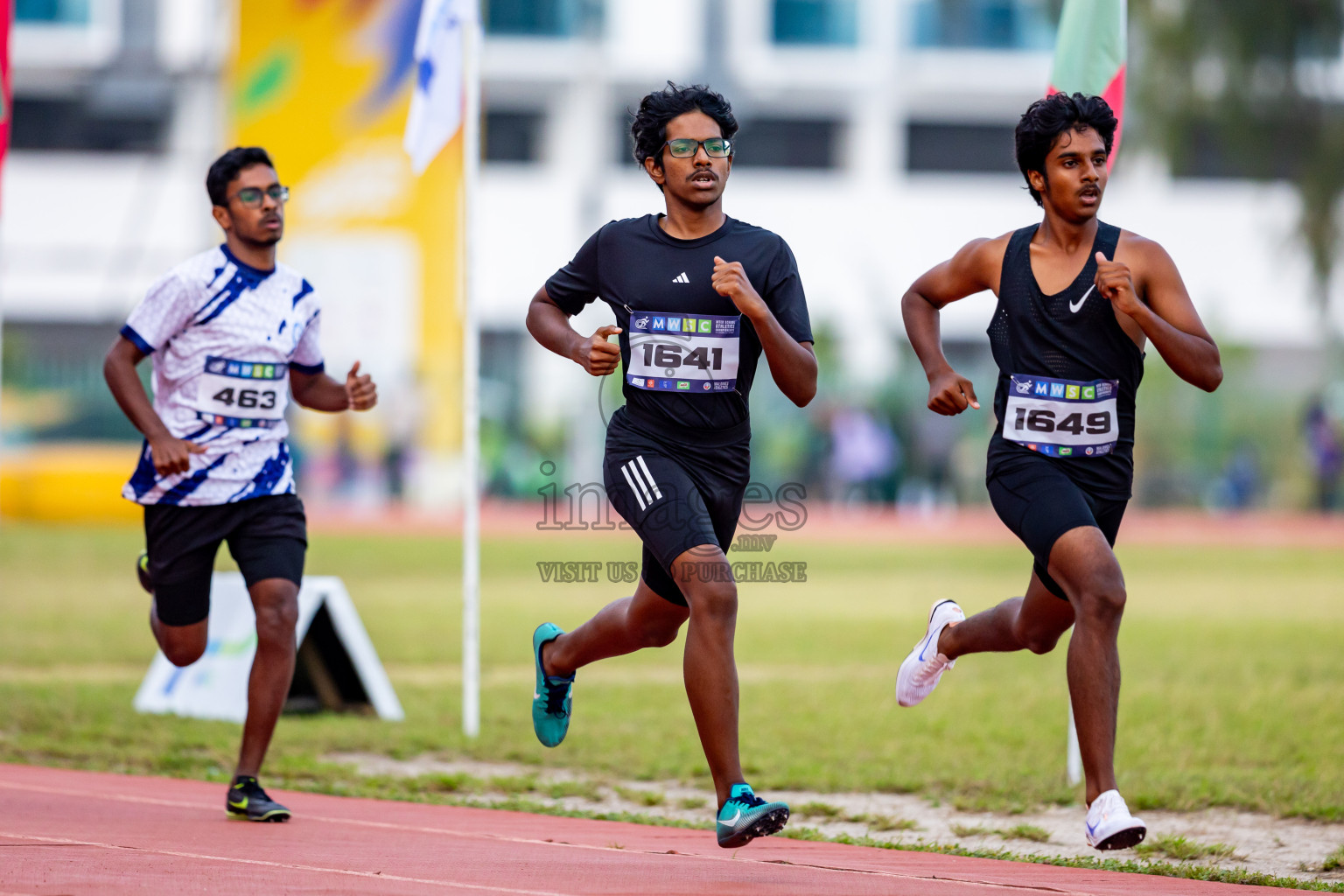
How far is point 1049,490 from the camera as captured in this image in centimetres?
540

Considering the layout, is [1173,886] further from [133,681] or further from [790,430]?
[790,430]

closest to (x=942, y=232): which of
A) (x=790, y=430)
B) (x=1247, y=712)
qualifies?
(x=790, y=430)

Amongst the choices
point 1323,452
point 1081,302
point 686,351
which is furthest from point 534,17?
point 1081,302

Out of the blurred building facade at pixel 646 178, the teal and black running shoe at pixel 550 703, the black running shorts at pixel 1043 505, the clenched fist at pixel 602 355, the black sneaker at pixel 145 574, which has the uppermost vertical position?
the blurred building facade at pixel 646 178

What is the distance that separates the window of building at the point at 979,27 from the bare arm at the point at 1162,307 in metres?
38.0

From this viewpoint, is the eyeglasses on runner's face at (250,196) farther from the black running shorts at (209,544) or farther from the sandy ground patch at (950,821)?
the sandy ground patch at (950,821)

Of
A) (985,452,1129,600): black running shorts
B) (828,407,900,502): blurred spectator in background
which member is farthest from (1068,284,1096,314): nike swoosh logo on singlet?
(828,407,900,502): blurred spectator in background

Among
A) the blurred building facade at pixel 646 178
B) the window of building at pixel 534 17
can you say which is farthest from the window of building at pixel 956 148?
the window of building at pixel 534 17

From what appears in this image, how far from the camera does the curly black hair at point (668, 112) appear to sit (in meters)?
5.52

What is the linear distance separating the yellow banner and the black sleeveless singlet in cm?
1225

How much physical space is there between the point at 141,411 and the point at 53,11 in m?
37.0

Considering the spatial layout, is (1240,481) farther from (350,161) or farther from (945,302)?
(945,302)

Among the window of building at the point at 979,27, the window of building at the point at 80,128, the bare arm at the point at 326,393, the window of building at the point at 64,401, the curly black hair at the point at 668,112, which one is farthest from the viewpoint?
the window of building at the point at 979,27

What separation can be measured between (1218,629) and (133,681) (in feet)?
29.1
